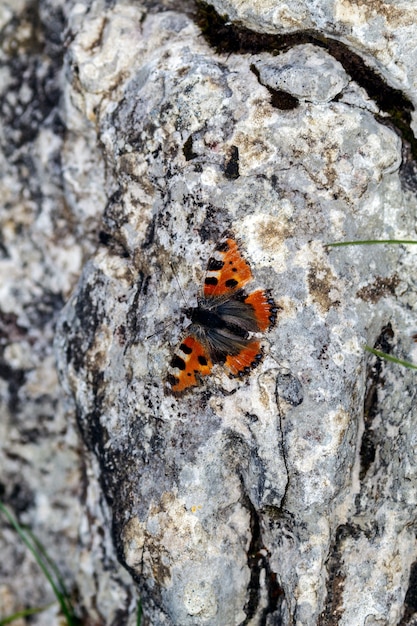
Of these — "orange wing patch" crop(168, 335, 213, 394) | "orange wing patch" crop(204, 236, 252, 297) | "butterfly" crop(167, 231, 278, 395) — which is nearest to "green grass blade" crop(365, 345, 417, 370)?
"butterfly" crop(167, 231, 278, 395)

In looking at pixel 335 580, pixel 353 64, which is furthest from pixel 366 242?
pixel 335 580

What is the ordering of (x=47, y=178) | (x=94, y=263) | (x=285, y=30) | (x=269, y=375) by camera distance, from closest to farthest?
(x=269, y=375)
(x=285, y=30)
(x=94, y=263)
(x=47, y=178)

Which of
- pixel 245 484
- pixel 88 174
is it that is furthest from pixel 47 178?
pixel 245 484

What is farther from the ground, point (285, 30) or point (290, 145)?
point (285, 30)

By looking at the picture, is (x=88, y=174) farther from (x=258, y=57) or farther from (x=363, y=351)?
(x=363, y=351)

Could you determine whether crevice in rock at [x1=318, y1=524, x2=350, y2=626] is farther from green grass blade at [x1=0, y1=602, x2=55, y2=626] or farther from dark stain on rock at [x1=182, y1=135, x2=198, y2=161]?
green grass blade at [x1=0, y1=602, x2=55, y2=626]

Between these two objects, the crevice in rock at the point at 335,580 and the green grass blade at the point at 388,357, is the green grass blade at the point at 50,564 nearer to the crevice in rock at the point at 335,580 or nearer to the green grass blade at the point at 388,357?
the crevice in rock at the point at 335,580

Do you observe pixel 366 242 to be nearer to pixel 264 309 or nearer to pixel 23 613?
pixel 264 309
